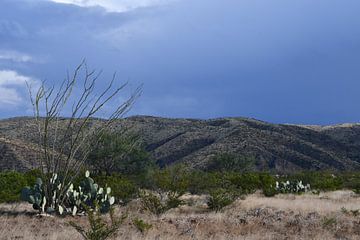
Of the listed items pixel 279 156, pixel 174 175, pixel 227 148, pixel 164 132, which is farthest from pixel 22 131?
pixel 174 175

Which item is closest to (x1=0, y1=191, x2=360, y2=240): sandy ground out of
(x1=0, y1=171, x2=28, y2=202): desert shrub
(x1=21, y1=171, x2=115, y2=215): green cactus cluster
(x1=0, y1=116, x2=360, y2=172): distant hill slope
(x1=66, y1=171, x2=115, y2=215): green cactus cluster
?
(x1=21, y1=171, x2=115, y2=215): green cactus cluster

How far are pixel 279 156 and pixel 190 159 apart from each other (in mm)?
11609

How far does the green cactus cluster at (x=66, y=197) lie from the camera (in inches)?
603

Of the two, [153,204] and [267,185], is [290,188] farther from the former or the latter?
[153,204]

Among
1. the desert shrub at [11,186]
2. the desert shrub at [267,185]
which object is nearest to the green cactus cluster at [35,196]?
the desert shrub at [11,186]

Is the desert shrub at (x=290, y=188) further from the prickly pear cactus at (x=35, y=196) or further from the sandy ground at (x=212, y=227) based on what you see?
the prickly pear cactus at (x=35, y=196)

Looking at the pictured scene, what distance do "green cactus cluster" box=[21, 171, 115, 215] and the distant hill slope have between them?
3539 cm

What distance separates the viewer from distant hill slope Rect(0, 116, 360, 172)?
210 ft

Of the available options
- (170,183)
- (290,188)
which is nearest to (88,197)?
(170,183)

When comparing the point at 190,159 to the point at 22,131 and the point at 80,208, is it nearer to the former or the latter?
the point at 22,131

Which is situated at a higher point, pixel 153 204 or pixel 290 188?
pixel 290 188

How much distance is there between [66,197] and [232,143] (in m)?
55.1

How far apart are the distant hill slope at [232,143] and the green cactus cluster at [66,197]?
116 ft

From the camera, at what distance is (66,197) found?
16.5 meters
